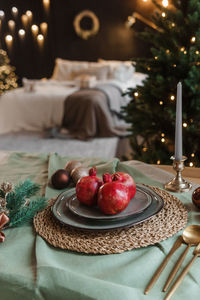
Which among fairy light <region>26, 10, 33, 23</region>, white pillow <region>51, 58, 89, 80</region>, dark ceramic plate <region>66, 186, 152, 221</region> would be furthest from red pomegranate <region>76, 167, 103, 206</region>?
fairy light <region>26, 10, 33, 23</region>

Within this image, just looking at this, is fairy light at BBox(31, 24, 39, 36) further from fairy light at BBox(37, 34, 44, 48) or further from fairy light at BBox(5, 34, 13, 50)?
fairy light at BBox(5, 34, 13, 50)

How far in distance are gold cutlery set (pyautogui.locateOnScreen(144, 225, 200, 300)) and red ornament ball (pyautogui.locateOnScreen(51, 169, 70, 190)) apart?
0.41m

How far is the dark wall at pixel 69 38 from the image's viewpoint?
6.11 m

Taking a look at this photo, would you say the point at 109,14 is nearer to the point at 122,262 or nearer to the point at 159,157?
the point at 159,157

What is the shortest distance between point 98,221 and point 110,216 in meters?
0.03

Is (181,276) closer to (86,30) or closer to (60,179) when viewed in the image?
(60,179)

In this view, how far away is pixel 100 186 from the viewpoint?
77 centimetres

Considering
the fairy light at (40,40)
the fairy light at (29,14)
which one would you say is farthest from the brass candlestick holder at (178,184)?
the fairy light at (29,14)

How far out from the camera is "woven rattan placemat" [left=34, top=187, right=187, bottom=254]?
0.66 meters

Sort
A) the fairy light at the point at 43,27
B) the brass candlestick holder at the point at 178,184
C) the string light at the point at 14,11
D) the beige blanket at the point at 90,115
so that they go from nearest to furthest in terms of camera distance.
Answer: the brass candlestick holder at the point at 178,184 < the beige blanket at the point at 90,115 < the string light at the point at 14,11 < the fairy light at the point at 43,27

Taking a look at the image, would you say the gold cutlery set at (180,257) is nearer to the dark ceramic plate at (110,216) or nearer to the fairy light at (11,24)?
the dark ceramic plate at (110,216)

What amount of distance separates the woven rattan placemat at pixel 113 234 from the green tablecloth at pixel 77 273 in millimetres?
13

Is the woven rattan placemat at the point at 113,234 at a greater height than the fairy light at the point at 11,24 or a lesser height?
lesser

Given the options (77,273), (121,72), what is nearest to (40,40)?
(121,72)
